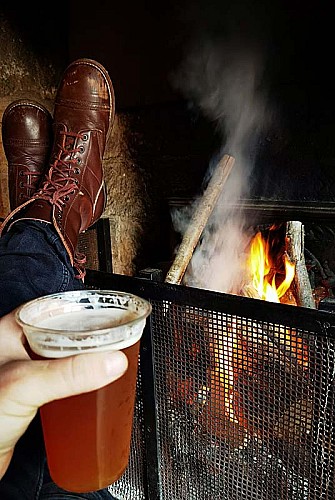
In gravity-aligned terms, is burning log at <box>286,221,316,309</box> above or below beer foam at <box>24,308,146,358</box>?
Result: below

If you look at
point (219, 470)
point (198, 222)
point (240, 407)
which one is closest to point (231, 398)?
point (240, 407)

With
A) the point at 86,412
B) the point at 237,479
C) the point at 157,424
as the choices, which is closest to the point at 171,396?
the point at 157,424

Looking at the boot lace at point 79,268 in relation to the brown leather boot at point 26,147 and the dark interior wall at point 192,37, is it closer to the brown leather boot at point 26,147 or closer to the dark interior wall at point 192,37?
the brown leather boot at point 26,147

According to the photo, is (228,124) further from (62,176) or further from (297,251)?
(62,176)

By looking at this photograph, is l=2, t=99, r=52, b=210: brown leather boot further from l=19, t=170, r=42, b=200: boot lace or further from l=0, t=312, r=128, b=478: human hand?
l=0, t=312, r=128, b=478: human hand

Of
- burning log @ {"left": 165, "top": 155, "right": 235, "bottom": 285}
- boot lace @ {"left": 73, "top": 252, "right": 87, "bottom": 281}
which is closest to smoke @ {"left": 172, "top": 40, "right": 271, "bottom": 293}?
burning log @ {"left": 165, "top": 155, "right": 235, "bottom": 285}

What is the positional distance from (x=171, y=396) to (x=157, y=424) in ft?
0.29

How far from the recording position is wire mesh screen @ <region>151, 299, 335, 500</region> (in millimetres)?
981

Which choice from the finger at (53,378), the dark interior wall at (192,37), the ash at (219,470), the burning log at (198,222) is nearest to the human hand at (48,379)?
the finger at (53,378)

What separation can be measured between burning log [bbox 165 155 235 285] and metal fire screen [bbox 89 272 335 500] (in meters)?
0.46

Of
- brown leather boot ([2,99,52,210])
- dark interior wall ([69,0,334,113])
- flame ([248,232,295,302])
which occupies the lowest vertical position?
flame ([248,232,295,302])

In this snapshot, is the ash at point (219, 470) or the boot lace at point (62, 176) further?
the boot lace at point (62, 176)

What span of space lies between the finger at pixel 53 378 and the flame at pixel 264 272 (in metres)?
1.19

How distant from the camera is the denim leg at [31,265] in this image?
976 mm
